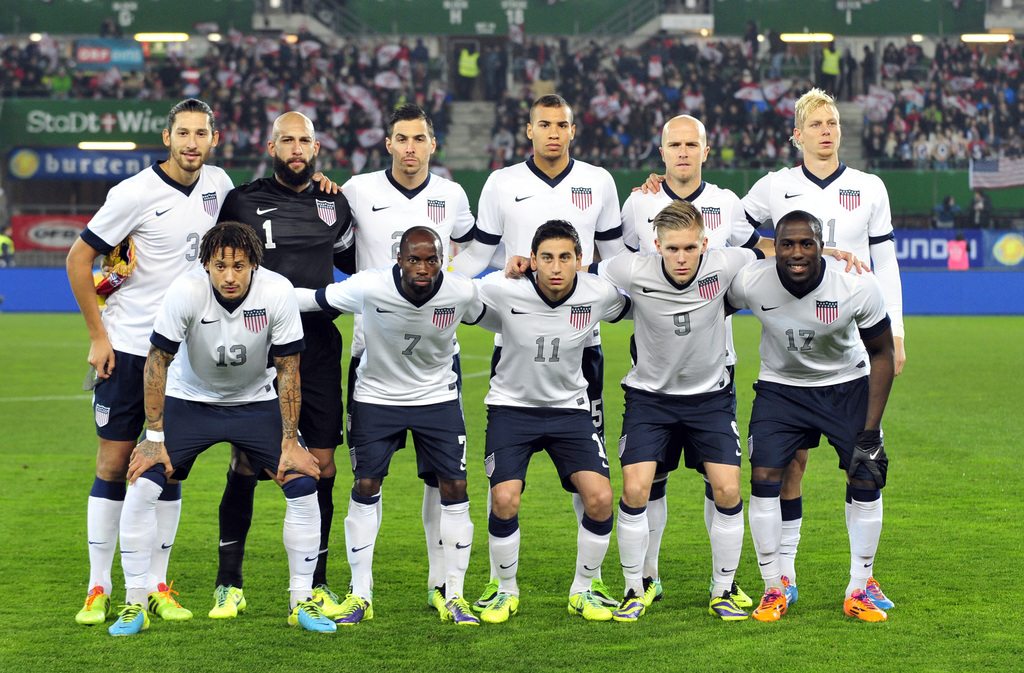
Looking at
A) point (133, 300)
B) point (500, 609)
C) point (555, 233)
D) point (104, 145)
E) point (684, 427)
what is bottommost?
point (500, 609)

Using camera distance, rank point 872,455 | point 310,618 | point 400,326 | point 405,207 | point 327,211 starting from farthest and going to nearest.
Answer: point 405,207 < point 327,211 < point 400,326 < point 872,455 < point 310,618

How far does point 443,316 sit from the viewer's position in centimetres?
526

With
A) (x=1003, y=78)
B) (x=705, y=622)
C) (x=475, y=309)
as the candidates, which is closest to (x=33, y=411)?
(x=475, y=309)

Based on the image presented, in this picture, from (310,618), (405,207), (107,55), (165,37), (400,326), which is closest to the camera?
(310,618)

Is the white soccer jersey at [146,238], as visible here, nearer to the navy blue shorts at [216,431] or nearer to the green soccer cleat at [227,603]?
the navy blue shorts at [216,431]

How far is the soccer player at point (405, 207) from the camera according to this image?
221 inches

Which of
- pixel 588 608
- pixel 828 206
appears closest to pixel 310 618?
pixel 588 608

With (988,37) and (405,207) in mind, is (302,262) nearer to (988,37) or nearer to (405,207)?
(405,207)

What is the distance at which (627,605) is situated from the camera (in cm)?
523

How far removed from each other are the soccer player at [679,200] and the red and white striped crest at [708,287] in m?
0.34

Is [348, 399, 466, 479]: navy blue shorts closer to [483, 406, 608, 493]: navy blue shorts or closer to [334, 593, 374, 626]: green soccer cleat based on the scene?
[483, 406, 608, 493]: navy blue shorts

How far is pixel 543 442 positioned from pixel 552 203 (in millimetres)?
1288

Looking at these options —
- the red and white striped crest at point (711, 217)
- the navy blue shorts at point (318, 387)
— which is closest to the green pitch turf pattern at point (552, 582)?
the navy blue shorts at point (318, 387)

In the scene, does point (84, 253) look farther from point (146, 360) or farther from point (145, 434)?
point (145, 434)
